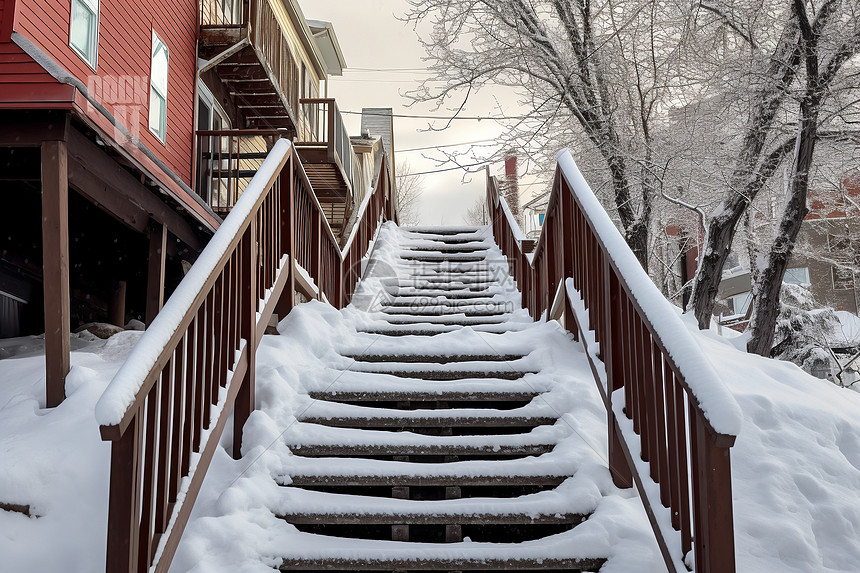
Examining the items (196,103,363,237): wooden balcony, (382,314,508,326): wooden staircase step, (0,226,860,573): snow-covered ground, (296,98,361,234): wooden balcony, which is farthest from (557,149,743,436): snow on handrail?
(296,98,361,234): wooden balcony

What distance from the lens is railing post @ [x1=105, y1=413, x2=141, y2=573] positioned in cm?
227

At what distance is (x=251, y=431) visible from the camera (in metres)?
3.70

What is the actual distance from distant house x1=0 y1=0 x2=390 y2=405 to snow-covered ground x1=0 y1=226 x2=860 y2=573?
1297 millimetres

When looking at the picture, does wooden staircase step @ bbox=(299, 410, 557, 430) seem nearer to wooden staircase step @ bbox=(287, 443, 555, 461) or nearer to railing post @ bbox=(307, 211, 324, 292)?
wooden staircase step @ bbox=(287, 443, 555, 461)

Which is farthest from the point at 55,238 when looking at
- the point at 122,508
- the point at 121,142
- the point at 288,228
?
the point at 122,508

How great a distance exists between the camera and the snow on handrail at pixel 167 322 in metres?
2.19

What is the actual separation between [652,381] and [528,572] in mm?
1003

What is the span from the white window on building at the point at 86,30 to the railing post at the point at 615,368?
7.14 m

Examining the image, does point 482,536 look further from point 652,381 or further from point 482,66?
point 482,66

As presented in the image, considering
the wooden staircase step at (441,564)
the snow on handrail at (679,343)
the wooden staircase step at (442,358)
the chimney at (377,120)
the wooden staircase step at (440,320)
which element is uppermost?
the chimney at (377,120)

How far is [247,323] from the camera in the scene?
3.85 meters

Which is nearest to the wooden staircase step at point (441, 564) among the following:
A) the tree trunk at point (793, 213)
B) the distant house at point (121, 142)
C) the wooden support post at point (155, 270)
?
the distant house at point (121, 142)

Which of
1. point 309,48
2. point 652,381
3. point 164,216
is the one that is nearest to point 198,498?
point 652,381

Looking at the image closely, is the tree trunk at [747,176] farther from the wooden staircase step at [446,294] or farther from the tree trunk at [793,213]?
the wooden staircase step at [446,294]
